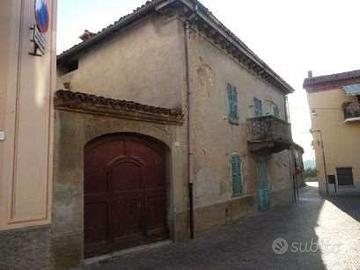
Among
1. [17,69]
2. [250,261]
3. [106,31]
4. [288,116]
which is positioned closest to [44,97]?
[17,69]

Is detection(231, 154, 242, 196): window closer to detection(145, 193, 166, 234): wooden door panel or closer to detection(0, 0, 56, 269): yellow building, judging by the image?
detection(145, 193, 166, 234): wooden door panel

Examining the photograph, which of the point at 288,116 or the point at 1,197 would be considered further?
the point at 288,116

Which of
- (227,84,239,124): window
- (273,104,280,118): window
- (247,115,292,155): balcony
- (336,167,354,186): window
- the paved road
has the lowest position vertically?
the paved road

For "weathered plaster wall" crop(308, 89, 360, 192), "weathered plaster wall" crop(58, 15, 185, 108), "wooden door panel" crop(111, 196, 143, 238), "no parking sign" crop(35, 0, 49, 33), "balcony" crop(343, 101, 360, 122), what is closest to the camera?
"no parking sign" crop(35, 0, 49, 33)

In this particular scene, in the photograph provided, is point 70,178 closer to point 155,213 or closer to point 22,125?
point 22,125

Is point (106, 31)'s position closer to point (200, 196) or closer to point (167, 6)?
point (167, 6)

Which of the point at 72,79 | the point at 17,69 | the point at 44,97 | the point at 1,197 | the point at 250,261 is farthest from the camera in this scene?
the point at 72,79

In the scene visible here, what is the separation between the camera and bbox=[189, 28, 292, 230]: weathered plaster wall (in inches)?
425

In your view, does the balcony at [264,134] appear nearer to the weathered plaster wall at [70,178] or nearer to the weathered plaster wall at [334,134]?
the weathered plaster wall at [70,178]

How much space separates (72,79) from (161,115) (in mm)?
6342

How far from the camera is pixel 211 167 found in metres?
11.3

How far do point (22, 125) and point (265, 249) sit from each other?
5.99 m

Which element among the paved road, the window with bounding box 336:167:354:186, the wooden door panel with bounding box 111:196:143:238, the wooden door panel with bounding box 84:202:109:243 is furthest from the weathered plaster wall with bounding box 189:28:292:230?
the window with bounding box 336:167:354:186

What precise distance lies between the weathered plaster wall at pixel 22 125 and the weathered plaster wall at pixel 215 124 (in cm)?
496
